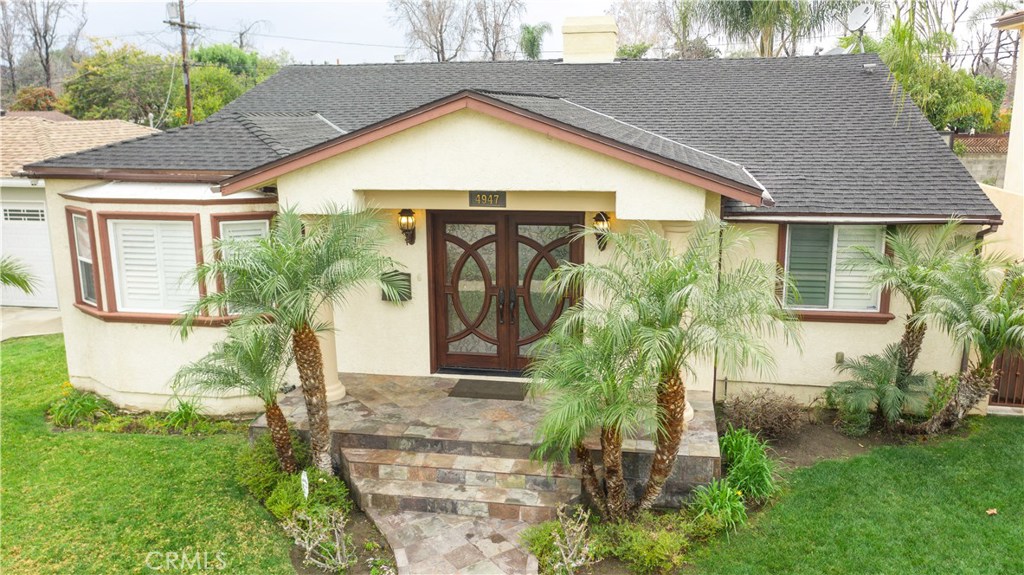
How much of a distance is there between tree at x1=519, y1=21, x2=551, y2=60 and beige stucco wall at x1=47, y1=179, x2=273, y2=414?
94.2 feet

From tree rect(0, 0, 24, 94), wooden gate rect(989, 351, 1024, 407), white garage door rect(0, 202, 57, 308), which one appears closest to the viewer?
wooden gate rect(989, 351, 1024, 407)

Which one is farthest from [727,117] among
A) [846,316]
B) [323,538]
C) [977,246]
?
[323,538]

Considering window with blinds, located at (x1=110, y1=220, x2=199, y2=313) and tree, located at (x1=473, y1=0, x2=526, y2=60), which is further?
tree, located at (x1=473, y1=0, x2=526, y2=60)

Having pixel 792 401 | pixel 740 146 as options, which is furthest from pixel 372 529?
→ pixel 740 146

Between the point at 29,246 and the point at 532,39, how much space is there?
2539 centimetres

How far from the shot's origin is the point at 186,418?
1069cm

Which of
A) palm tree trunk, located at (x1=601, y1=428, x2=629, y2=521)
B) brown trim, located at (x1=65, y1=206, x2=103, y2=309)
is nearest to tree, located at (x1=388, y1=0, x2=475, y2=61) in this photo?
brown trim, located at (x1=65, y1=206, x2=103, y2=309)

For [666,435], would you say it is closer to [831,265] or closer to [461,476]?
[461,476]

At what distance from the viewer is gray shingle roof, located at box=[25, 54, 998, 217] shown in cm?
1051

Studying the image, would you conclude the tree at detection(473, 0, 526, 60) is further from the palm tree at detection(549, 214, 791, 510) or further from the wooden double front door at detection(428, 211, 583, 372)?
the palm tree at detection(549, 214, 791, 510)

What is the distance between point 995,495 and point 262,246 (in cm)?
870

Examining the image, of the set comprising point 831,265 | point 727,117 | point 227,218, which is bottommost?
point 831,265

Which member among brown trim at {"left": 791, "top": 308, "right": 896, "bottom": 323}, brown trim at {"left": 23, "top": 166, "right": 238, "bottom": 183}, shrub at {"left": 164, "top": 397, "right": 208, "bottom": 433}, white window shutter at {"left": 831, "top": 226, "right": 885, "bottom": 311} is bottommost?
shrub at {"left": 164, "top": 397, "right": 208, "bottom": 433}

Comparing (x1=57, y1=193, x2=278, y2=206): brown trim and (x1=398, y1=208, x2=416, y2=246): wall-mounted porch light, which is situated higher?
(x1=57, y1=193, x2=278, y2=206): brown trim
